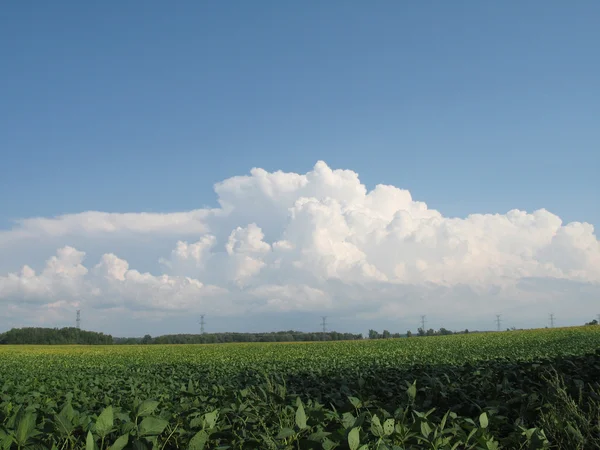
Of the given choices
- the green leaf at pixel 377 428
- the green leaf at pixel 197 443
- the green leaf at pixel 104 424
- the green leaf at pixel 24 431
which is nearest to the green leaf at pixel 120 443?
the green leaf at pixel 104 424

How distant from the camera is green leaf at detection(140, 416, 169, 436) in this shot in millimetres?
3064

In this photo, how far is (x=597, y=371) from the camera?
8594 mm

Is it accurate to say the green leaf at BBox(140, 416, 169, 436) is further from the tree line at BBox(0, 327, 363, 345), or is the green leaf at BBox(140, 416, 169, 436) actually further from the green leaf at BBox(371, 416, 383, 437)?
the tree line at BBox(0, 327, 363, 345)

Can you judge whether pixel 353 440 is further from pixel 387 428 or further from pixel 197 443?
pixel 197 443

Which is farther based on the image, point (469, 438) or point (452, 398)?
A: point (452, 398)

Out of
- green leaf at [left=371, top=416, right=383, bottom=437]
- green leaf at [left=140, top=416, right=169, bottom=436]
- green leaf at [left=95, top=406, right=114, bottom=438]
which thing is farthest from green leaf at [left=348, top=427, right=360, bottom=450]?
green leaf at [left=95, top=406, right=114, bottom=438]

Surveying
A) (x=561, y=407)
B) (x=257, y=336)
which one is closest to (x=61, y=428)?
(x=561, y=407)

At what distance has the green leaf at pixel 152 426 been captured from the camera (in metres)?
3.06

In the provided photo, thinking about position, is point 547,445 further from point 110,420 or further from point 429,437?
point 110,420

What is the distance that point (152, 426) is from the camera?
3.10 metres

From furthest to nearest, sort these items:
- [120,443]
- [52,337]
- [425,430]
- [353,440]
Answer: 1. [52,337]
2. [425,430]
3. [353,440]
4. [120,443]

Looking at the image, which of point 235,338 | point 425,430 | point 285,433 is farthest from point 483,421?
point 235,338

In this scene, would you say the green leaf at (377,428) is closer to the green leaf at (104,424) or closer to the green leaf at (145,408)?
the green leaf at (145,408)

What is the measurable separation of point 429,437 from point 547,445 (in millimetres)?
990
